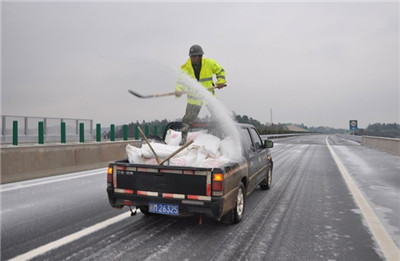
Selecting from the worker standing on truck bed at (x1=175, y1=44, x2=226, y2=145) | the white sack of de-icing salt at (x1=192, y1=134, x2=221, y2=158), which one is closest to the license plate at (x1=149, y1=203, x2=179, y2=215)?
the white sack of de-icing salt at (x1=192, y1=134, x2=221, y2=158)

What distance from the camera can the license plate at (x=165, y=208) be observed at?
4.00 metres

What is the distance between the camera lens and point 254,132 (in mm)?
6598

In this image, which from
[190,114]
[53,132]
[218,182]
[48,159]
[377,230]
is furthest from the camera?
[53,132]

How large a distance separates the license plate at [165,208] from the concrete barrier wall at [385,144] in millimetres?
16516

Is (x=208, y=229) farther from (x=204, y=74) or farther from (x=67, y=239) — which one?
(x=204, y=74)

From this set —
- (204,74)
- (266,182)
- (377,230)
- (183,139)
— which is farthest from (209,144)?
(266,182)

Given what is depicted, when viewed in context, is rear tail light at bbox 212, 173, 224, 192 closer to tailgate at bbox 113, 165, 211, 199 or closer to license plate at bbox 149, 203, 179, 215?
tailgate at bbox 113, 165, 211, 199

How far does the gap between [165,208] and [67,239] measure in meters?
1.29

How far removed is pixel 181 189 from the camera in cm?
397

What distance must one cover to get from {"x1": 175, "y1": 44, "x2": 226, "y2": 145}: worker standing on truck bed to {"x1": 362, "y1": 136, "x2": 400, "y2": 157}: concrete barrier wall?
48.5 ft

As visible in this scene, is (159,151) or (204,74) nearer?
(159,151)

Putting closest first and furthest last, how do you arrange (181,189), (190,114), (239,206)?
(181,189), (239,206), (190,114)

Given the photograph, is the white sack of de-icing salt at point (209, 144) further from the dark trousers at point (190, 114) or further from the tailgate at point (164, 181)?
the dark trousers at point (190, 114)

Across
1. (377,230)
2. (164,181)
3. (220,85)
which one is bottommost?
(377,230)
